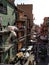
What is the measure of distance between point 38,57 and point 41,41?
1586cm

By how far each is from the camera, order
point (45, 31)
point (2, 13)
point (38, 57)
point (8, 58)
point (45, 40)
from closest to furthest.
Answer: point (2, 13) < point (8, 58) < point (38, 57) < point (45, 40) < point (45, 31)

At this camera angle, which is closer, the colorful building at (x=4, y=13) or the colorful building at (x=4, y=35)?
the colorful building at (x=4, y=35)

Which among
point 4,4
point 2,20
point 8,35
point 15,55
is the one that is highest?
point 4,4

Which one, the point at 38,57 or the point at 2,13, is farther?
the point at 38,57

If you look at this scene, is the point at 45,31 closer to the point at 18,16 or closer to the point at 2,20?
the point at 18,16

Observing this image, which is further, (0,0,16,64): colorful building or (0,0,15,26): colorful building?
(0,0,15,26): colorful building

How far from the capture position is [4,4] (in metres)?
24.1

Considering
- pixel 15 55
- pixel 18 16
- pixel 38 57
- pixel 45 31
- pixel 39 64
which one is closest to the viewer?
pixel 15 55

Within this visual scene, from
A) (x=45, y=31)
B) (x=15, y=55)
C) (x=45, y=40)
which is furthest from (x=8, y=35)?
(x=45, y=31)

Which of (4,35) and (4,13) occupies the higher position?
(4,13)

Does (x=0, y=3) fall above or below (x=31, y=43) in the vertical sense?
above

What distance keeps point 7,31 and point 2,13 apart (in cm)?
240

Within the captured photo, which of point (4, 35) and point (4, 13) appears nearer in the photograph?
point (4, 35)

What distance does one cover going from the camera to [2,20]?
76.5 feet
